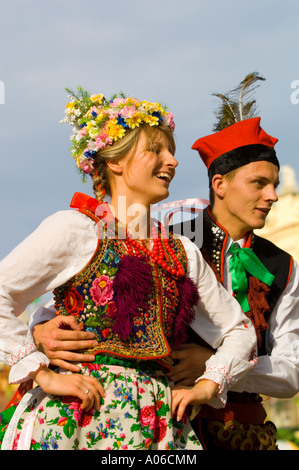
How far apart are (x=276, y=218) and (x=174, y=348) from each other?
53.9 feet

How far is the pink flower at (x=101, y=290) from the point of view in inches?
90.4

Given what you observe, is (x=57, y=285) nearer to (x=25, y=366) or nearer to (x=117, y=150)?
(x=25, y=366)

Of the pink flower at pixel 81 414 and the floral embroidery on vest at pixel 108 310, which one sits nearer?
the pink flower at pixel 81 414

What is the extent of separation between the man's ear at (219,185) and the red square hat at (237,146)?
29 mm

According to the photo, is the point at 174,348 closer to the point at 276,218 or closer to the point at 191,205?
the point at 191,205

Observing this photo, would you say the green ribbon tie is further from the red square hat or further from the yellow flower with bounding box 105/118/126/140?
the yellow flower with bounding box 105/118/126/140

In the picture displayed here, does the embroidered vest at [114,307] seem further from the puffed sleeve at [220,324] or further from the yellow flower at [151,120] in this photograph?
the yellow flower at [151,120]

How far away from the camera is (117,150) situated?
2586 millimetres

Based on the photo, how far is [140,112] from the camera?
264 centimetres

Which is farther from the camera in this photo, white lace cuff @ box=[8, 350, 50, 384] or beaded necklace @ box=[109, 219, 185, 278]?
beaded necklace @ box=[109, 219, 185, 278]

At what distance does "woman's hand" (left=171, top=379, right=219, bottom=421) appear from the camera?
229cm

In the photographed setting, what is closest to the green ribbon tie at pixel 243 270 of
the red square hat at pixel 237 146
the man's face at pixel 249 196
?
the man's face at pixel 249 196

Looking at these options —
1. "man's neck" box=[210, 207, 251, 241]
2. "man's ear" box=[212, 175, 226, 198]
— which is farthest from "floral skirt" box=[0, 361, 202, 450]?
"man's ear" box=[212, 175, 226, 198]
